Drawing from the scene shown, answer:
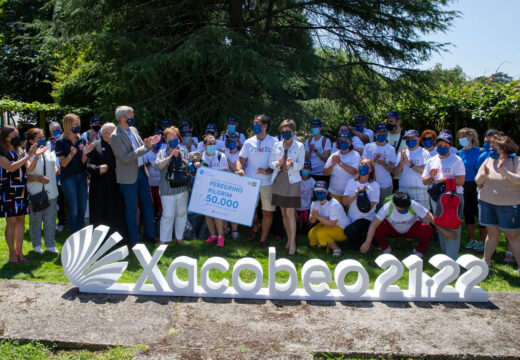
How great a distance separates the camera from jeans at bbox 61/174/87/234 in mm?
6301

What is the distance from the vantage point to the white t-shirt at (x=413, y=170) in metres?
6.31

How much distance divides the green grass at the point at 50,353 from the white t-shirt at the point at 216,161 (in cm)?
364

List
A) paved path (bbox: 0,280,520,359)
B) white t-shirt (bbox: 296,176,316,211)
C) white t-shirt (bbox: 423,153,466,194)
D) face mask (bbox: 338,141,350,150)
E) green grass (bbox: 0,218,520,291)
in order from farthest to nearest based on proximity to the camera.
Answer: white t-shirt (bbox: 296,176,316,211)
face mask (bbox: 338,141,350,150)
white t-shirt (bbox: 423,153,466,194)
green grass (bbox: 0,218,520,291)
paved path (bbox: 0,280,520,359)

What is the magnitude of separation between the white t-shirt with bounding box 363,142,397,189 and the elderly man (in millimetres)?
3222

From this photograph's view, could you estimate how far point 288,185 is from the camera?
6.24 meters

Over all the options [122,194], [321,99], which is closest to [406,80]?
[321,99]

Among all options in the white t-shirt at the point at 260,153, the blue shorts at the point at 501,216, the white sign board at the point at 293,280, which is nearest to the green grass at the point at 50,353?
the white sign board at the point at 293,280

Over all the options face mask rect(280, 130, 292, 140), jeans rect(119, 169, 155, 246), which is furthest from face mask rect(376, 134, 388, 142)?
jeans rect(119, 169, 155, 246)

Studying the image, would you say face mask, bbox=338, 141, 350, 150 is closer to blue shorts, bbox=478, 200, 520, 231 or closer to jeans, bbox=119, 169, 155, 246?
blue shorts, bbox=478, 200, 520, 231

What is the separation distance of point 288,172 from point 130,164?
7.27ft

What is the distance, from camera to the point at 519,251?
18.0 feet

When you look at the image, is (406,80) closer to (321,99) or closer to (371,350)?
(321,99)

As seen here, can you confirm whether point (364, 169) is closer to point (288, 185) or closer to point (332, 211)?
point (332, 211)

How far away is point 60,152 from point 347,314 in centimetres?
448
